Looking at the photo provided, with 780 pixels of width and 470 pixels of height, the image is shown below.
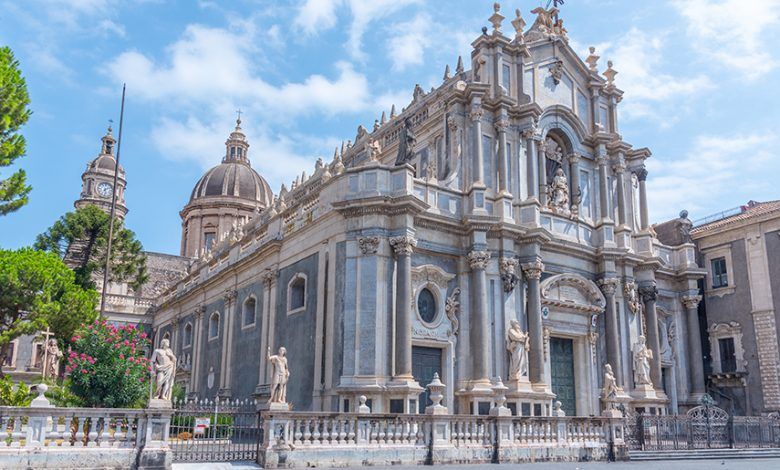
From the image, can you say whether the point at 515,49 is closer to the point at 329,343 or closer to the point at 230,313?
the point at 329,343

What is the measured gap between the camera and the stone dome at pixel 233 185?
202 ft

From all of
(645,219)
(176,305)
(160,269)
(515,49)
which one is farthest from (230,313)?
(160,269)

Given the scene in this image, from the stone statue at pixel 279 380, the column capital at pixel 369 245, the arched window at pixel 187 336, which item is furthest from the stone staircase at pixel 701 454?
the arched window at pixel 187 336

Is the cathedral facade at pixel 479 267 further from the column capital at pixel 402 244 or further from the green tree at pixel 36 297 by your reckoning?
the green tree at pixel 36 297

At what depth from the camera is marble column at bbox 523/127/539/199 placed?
2825 cm

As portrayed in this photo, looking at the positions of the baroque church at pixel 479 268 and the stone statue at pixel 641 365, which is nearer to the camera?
the baroque church at pixel 479 268

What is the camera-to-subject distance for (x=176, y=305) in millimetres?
43375

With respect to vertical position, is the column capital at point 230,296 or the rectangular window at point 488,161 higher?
the rectangular window at point 488,161

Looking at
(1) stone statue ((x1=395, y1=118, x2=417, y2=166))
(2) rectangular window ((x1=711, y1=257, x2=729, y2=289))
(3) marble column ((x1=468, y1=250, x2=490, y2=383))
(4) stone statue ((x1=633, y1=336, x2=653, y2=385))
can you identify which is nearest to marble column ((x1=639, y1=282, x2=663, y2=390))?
(4) stone statue ((x1=633, y1=336, x2=653, y2=385))

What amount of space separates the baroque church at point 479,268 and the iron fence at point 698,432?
355cm

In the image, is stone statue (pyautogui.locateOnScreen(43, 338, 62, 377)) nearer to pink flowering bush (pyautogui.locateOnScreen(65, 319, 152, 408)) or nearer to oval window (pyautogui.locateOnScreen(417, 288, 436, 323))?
pink flowering bush (pyautogui.locateOnScreen(65, 319, 152, 408))

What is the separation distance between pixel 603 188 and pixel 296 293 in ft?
46.8

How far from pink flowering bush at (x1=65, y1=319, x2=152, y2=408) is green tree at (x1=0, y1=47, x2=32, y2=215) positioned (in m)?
4.59

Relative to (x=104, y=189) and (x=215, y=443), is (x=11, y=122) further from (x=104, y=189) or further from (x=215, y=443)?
(x=104, y=189)
